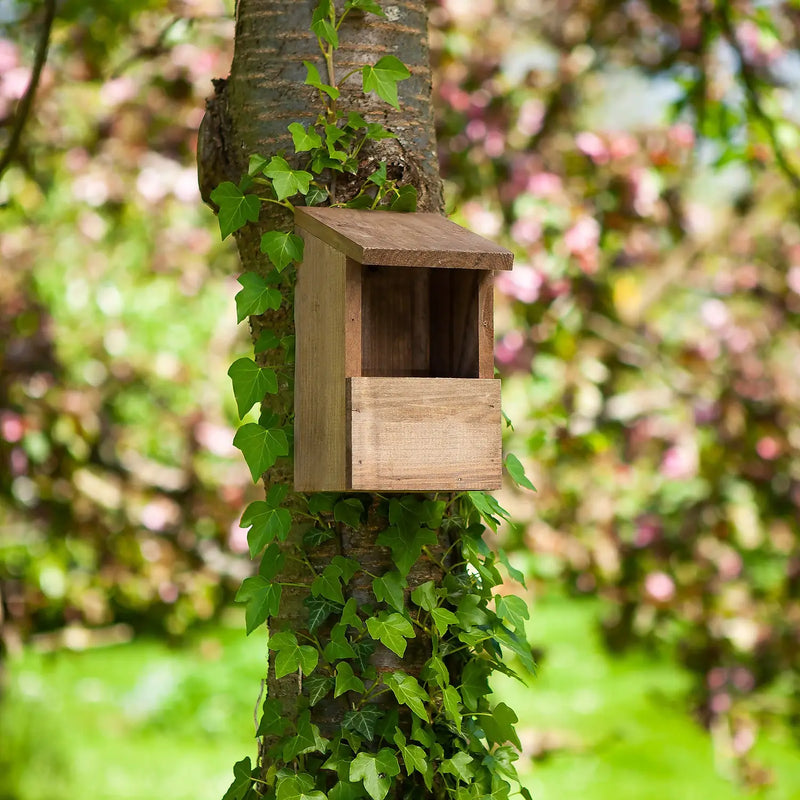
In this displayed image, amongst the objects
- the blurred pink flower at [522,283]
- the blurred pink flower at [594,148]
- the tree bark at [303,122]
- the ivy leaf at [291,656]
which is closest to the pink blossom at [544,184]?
the blurred pink flower at [594,148]

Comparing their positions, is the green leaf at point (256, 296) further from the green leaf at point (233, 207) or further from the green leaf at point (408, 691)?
the green leaf at point (408, 691)

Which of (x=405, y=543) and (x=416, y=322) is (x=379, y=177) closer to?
(x=416, y=322)

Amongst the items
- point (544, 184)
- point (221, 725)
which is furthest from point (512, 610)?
point (221, 725)

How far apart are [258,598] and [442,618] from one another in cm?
23

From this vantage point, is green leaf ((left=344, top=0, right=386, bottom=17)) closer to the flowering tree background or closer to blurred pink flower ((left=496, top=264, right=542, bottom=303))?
the flowering tree background

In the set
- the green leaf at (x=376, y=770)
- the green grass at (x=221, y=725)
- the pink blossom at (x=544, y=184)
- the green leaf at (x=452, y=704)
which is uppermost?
Result: the pink blossom at (x=544, y=184)

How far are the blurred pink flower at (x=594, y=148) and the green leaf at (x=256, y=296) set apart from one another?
215 cm

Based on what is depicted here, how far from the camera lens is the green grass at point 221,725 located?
3.56 metres

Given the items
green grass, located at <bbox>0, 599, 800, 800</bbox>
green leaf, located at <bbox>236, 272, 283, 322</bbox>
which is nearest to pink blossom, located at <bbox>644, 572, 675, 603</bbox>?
green grass, located at <bbox>0, 599, 800, 800</bbox>

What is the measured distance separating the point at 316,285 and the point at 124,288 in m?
3.46

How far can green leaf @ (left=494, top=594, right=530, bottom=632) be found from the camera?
4.67 ft

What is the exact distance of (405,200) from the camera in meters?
1.41

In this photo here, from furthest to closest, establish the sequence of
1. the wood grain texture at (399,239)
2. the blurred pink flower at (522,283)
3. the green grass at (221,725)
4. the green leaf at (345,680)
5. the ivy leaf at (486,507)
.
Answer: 1. the green grass at (221,725)
2. the blurred pink flower at (522,283)
3. the ivy leaf at (486,507)
4. the green leaf at (345,680)
5. the wood grain texture at (399,239)

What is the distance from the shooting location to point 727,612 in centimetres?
381
